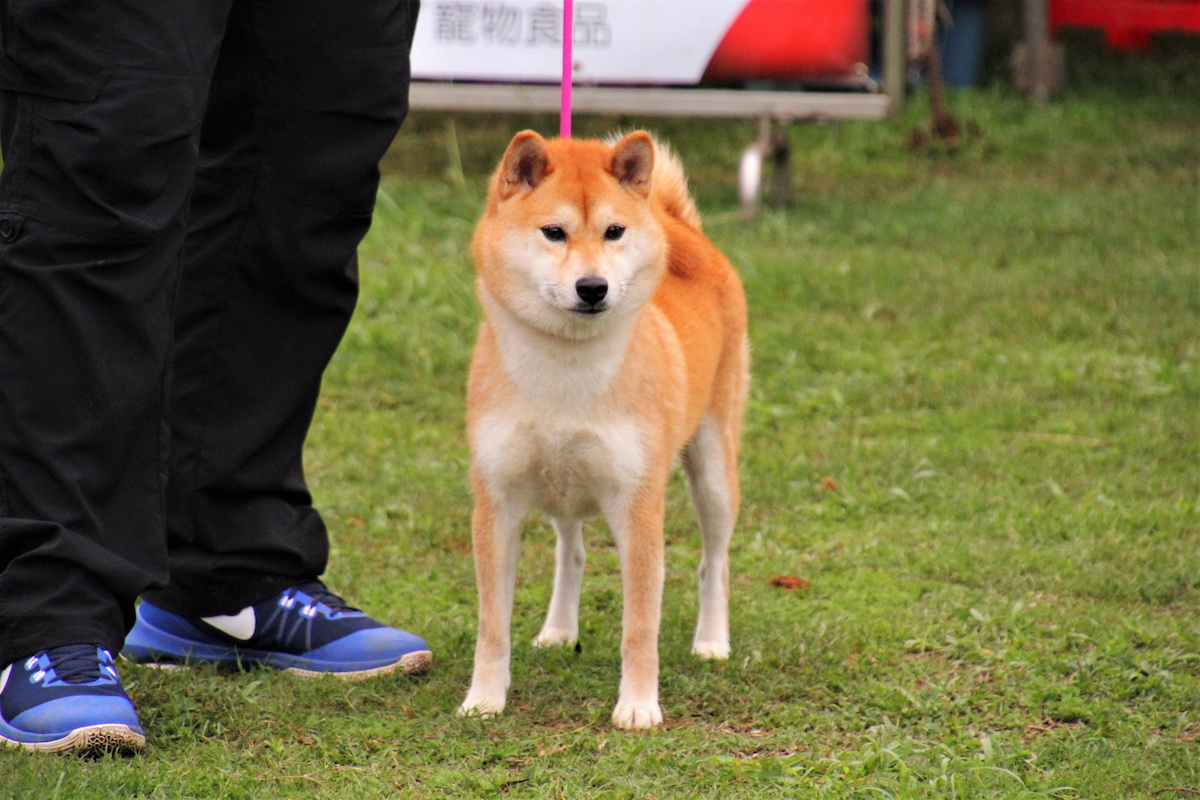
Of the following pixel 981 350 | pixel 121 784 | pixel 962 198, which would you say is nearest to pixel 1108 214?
pixel 962 198

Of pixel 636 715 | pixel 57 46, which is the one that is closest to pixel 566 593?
pixel 636 715

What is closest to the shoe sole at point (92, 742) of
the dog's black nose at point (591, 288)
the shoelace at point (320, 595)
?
the shoelace at point (320, 595)

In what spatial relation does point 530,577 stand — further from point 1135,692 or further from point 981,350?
point 981,350

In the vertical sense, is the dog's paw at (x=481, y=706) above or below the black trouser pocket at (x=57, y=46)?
below

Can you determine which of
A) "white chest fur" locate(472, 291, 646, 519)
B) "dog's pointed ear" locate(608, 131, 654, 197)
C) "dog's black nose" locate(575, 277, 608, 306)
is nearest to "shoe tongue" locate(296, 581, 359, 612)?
"white chest fur" locate(472, 291, 646, 519)

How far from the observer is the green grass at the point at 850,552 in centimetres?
228

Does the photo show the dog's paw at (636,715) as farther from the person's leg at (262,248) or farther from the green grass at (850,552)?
the person's leg at (262,248)

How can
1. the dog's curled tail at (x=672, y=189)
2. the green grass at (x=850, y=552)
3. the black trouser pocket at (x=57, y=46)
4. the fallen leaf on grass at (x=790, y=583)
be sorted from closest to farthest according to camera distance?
the black trouser pocket at (x=57, y=46) → the green grass at (x=850, y=552) → the dog's curled tail at (x=672, y=189) → the fallen leaf on grass at (x=790, y=583)

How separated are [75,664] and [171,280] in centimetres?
62

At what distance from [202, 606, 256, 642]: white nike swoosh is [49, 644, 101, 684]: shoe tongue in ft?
1.47

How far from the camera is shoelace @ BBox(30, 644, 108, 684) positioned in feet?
7.09

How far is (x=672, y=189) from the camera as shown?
9.91 ft

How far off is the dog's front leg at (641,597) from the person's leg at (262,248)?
0.66 m

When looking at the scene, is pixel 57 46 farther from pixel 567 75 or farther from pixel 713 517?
pixel 713 517
